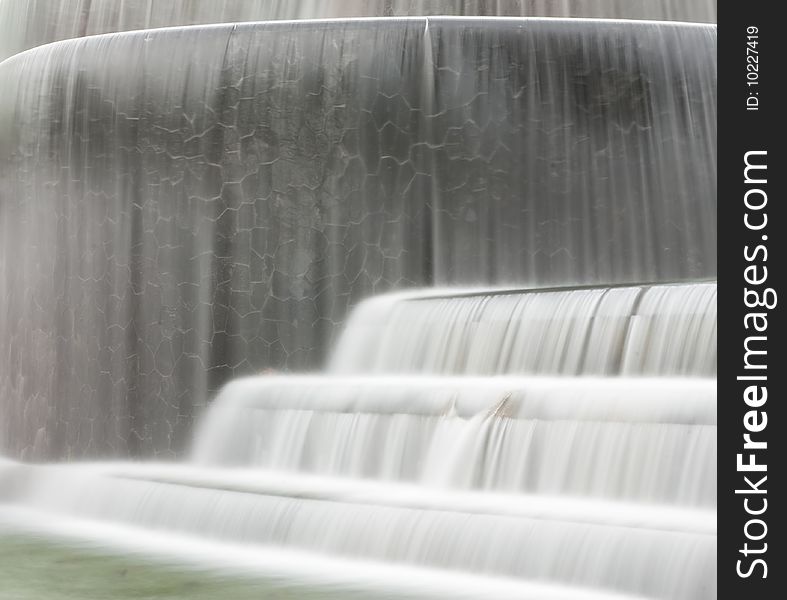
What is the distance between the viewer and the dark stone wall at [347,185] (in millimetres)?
6805

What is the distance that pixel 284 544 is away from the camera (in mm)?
4754

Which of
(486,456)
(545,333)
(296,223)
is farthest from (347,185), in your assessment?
(486,456)

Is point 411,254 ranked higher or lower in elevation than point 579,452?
higher

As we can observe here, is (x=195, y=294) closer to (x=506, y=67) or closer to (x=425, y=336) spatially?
(x=425, y=336)

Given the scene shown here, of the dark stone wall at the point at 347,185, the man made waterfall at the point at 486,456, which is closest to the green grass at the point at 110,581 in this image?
the man made waterfall at the point at 486,456

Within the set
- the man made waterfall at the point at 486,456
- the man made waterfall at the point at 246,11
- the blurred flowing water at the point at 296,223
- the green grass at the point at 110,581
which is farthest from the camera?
the man made waterfall at the point at 246,11

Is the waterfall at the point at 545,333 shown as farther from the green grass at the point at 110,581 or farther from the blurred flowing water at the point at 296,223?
the green grass at the point at 110,581

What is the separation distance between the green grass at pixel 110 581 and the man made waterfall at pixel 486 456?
39 cm

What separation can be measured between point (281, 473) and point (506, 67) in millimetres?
2742

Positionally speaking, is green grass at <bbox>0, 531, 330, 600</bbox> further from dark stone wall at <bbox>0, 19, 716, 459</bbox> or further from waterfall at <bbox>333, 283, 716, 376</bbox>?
dark stone wall at <bbox>0, 19, 716, 459</bbox>

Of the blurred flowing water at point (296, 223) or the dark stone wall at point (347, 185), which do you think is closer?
the blurred flowing water at point (296, 223)

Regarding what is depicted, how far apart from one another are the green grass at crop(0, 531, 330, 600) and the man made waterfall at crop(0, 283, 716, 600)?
389mm

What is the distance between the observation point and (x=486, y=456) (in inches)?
181
